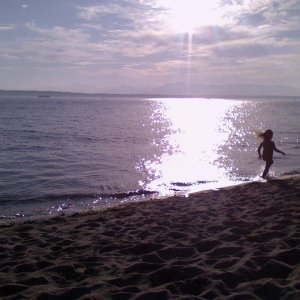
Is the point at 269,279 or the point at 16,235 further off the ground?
the point at 269,279

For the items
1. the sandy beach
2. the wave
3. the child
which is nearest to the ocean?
the wave

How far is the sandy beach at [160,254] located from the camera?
5223mm

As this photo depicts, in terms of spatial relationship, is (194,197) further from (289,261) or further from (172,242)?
(289,261)

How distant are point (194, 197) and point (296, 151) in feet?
54.4

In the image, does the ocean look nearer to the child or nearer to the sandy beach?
the child

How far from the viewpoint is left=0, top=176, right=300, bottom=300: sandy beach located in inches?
206

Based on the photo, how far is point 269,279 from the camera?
5.20 meters

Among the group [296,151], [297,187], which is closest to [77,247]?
[297,187]

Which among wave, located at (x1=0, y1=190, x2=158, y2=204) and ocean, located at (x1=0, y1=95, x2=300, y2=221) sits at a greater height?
ocean, located at (x1=0, y1=95, x2=300, y2=221)

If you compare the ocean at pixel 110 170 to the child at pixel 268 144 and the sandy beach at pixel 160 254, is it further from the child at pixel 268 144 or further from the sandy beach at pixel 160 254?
the sandy beach at pixel 160 254

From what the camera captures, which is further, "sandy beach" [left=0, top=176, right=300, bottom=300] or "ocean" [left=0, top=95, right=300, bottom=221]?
"ocean" [left=0, top=95, right=300, bottom=221]

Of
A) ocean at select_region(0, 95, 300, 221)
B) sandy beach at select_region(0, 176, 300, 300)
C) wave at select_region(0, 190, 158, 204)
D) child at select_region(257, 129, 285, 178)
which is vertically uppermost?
child at select_region(257, 129, 285, 178)

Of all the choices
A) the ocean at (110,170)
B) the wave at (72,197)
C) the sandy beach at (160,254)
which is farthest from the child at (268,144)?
the sandy beach at (160,254)

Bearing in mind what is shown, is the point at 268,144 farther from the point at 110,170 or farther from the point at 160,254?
the point at 160,254
